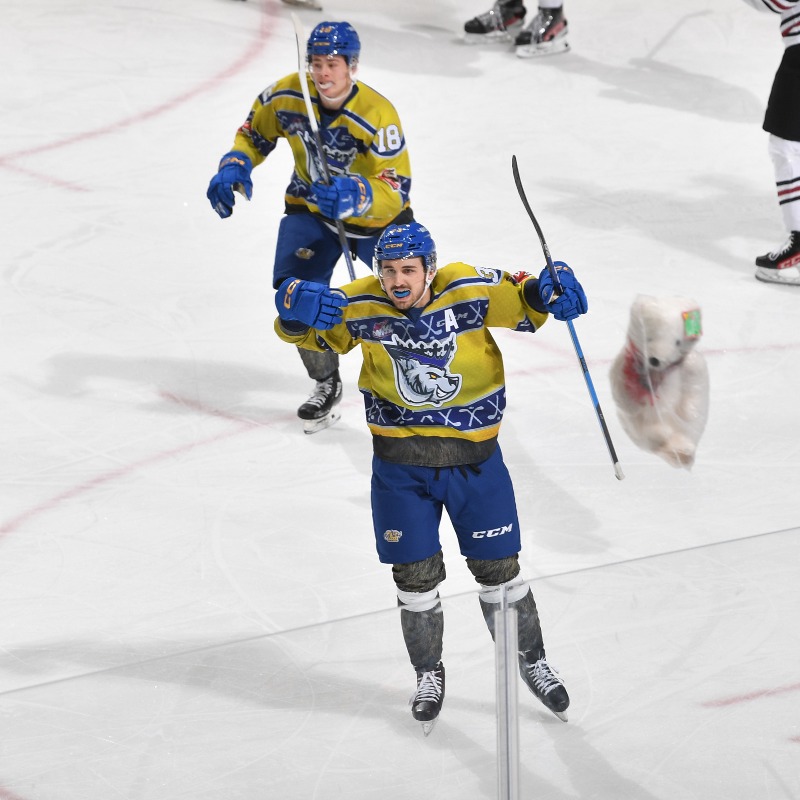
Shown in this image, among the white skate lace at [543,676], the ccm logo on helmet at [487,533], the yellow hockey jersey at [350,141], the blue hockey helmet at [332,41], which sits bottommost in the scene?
the ccm logo on helmet at [487,533]

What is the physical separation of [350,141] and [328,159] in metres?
0.09

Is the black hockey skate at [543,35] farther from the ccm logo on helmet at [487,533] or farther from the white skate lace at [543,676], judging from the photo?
the white skate lace at [543,676]

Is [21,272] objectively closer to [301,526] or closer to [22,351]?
[22,351]

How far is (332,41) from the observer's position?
363 centimetres

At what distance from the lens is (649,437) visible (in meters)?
2.84

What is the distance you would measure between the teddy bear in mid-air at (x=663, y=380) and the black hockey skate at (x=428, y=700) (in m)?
0.78

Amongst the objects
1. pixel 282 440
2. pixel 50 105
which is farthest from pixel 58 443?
pixel 50 105

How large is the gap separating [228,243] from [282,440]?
4.92ft

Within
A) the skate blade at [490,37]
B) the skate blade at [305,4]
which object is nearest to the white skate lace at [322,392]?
the skate blade at [490,37]

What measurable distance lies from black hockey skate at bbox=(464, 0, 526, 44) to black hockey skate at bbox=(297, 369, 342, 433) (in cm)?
382

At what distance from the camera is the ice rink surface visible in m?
2.21

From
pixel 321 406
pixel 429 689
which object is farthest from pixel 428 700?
pixel 321 406

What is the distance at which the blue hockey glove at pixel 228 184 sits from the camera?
12.1 ft

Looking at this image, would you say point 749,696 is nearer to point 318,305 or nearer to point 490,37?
point 318,305
